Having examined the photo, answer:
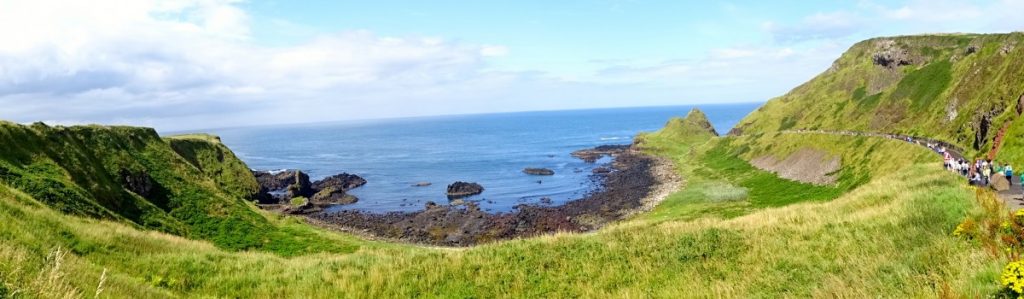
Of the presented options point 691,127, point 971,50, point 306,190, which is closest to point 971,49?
point 971,50

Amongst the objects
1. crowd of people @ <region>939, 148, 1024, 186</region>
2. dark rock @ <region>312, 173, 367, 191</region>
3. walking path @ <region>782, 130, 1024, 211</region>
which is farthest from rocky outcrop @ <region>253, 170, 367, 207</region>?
walking path @ <region>782, 130, 1024, 211</region>

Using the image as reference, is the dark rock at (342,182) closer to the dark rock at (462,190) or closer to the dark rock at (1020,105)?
the dark rock at (462,190)

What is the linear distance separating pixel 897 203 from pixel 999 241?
12.1 metres

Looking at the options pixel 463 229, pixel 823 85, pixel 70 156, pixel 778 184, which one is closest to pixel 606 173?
pixel 778 184

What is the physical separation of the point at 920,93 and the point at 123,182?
423 feet

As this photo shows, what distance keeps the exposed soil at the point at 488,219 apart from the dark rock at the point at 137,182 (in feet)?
77.6

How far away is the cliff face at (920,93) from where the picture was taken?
64.0m

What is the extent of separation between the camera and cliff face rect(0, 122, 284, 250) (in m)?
41.1

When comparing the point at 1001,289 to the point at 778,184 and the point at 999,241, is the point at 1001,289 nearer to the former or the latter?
the point at 999,241

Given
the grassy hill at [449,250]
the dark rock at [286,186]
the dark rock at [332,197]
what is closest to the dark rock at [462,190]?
→ the dark rock at [332,197]

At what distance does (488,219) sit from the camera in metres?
79.4

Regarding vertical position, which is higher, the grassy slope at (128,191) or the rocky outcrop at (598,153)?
the grassy slope at (128,191)

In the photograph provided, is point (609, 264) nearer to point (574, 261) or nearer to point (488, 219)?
point (574, 261)

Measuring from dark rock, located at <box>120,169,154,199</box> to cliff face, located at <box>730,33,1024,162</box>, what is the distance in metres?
78.3
